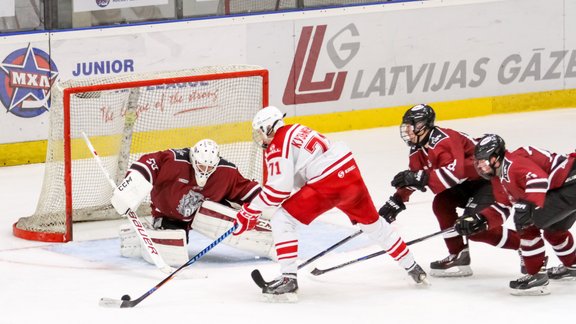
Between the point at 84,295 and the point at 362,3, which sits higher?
the point at 362,3

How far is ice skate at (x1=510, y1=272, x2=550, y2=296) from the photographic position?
6777 mm

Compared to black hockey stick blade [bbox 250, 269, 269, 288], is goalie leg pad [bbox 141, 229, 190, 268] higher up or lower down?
lower down

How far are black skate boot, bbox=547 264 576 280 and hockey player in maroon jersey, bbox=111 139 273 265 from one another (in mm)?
1487

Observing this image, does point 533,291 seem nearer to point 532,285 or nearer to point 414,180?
point 532,285

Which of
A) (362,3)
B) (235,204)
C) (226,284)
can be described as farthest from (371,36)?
(226,284)

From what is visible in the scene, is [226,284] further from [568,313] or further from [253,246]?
[568,313]

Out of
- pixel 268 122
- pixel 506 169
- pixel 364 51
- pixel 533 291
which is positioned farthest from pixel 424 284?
pixel 364 51

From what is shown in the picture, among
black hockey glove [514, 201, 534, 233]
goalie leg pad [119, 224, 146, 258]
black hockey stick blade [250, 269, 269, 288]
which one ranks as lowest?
goalie leg pad [119, 224, 146, 258]

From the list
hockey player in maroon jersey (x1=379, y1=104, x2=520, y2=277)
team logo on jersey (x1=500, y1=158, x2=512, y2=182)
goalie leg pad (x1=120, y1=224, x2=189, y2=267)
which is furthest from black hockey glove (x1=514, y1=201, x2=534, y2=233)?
goalie leg pad (x1=120, y1=224, x2=189, y2=267)

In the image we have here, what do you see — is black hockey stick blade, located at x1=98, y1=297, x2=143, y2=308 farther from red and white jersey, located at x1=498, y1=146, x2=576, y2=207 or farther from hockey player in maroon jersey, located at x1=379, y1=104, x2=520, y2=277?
red and white jersey, located at x1=498, y1=146, x2=576, y2=207

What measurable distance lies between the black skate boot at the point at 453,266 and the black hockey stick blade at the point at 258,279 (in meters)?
0.92

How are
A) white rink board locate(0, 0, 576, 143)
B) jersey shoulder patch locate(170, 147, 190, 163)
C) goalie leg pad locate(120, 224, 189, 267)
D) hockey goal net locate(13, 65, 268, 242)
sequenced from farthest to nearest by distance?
1. white rink board locate(0, 0, 576, 143)
2. hockey goal net locate(13, 65, 268, 242)
3. jersey shoulder patch locate(170, 147, 190, 163)
4. goalie leg pad locate(120, 224, 189, 267)

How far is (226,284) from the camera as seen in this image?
7184 millimetres

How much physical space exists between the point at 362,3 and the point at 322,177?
482 centimetres
